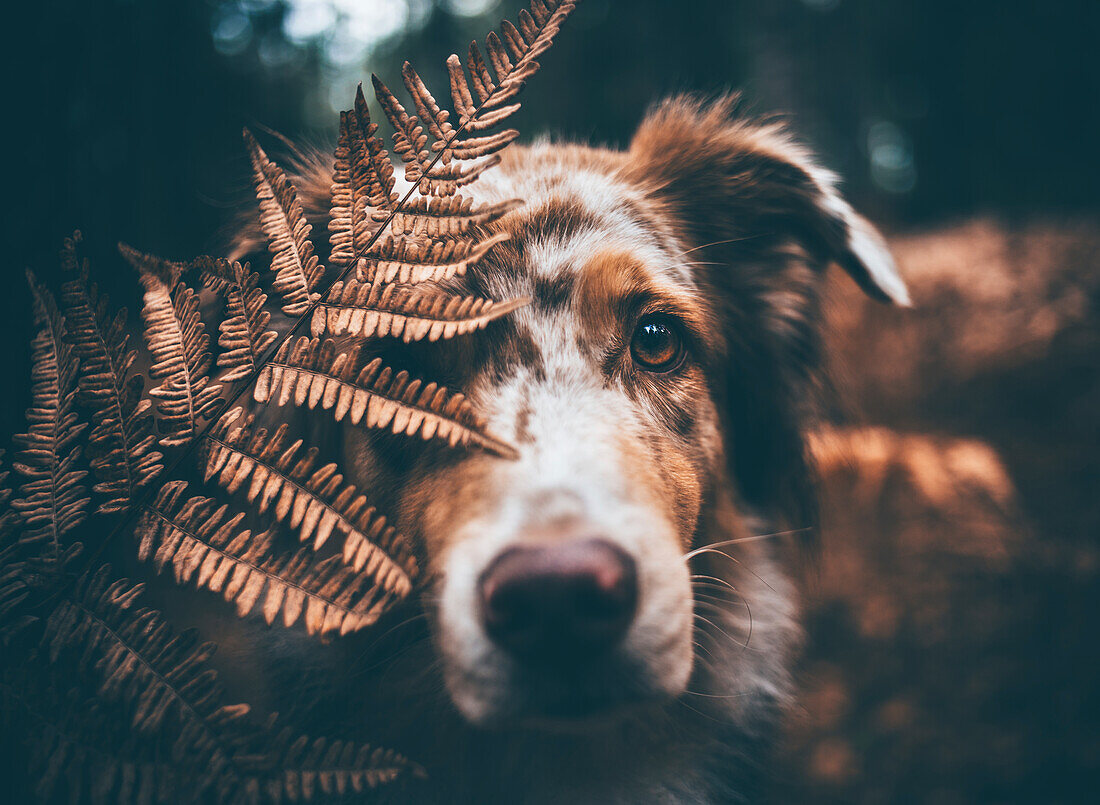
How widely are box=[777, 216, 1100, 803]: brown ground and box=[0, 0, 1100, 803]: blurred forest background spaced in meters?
0.02

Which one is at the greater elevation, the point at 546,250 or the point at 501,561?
the point at 546,250

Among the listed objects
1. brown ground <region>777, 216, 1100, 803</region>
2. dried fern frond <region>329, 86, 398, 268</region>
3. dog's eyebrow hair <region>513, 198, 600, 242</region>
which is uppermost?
dog's eyebrow hair <region>513, 198, 600, 242</region>

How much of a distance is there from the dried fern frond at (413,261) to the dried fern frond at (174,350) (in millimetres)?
339

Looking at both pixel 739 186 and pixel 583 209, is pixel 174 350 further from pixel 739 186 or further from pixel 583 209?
pixel 739 186

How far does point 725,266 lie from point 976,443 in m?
3.24

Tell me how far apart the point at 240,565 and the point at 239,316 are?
1.54ft

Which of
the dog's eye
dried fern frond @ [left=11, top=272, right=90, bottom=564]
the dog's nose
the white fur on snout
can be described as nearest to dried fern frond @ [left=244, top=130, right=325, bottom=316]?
dried fern frond @ [left=11, top=272, right=90, bottom=564]

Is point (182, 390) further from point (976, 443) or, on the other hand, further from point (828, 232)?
point (976, 443)

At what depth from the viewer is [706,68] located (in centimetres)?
502

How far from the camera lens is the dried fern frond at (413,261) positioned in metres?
1.19

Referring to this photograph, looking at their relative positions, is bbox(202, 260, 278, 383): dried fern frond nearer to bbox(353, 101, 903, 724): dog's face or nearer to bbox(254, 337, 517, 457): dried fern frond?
bbox(254, 337, 517, 457): dried fern frond

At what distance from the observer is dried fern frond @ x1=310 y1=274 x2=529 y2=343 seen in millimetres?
1146

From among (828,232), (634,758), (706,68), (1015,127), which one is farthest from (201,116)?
(1015,127)

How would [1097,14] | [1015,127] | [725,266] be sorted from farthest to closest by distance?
[1015,127] < [1097,14] < [725,266]
